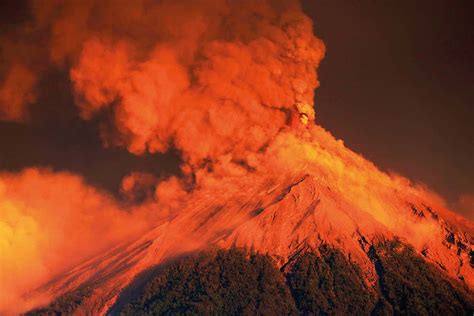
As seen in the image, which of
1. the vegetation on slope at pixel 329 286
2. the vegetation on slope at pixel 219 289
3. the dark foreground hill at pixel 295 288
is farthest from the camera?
the vegetation on slope at pixel 219 289

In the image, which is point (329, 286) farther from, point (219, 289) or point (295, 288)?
point (219, 289)

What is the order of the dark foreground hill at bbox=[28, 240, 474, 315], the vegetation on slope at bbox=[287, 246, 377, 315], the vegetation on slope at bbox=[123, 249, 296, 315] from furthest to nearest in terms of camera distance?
1. the vegetation on slope at bbox=[123, 249, 296, 315]
2. the dark foreground hill at bbox=[28, 240, 474, 315]
3. the vegetation on slope at bbox=[287, 246, 377, 315]

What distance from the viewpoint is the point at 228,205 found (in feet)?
296

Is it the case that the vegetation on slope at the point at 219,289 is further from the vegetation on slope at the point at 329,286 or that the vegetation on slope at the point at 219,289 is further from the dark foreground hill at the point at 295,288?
the vegetation on slope at the point at 329,286

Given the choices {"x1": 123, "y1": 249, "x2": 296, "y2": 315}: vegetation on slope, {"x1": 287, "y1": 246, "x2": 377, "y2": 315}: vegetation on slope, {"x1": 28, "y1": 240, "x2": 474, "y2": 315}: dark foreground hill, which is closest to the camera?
{"x1": 287, "y1": 246, "x2": 377, "y2": 315}: vegetation on slope

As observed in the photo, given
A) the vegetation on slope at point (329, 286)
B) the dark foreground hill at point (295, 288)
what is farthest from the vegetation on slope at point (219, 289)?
the vegetation on slope at point (329, 286)

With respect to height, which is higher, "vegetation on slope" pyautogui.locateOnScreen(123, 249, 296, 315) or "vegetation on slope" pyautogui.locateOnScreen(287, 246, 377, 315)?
"vegetation on slope" pyautogui.locateOnScreen(123, 249, 296, 315)

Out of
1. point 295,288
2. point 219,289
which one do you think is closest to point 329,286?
point 295,288

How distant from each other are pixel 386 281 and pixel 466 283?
10.3m

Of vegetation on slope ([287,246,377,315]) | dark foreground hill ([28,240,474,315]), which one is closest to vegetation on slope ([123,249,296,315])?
dark foreground hill ([28,240,474,315])

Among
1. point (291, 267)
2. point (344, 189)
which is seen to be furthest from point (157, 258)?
point (344, 189)

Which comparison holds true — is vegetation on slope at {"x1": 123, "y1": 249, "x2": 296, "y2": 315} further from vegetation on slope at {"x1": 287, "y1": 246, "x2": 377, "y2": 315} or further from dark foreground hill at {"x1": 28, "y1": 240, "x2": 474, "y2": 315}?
vegetation on slope at {"x1": 287, "y1": 246, "x2": 377, "y2": 315}

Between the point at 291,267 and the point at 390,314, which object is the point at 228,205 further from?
the point at 390,314

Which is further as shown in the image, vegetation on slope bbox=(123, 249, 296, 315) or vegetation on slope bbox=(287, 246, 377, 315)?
vegetation on slope bbox=(123, 249, 296, 315)
